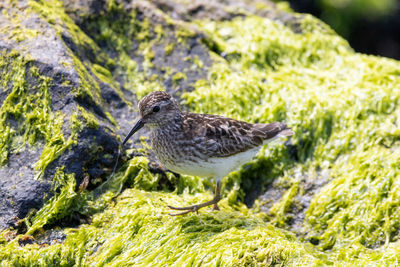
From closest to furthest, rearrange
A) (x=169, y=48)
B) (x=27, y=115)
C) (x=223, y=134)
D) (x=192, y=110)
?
(x=223, y=134), (x=27, y=115), (x=192, y=110), (x=169, y=48)

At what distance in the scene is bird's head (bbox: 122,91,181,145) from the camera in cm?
471

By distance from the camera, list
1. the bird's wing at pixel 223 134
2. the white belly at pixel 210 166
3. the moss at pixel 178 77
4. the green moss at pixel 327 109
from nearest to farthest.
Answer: the white belly at pixel 210 166 → the bird's wing at pixel 223 134 → the green moss at pixel 327 109 → the moss at pixel 178 77

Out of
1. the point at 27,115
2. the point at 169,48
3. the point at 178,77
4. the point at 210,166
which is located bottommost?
the point at 210,166

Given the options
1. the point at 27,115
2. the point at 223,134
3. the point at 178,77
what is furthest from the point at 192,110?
the point at 27,115

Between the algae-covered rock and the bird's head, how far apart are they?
1.80ft

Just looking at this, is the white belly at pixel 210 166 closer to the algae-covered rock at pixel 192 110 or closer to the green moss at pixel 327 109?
the algae-covered rock at pixel 192 110

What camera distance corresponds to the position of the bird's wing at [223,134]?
4.77 meters

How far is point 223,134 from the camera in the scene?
194 inches

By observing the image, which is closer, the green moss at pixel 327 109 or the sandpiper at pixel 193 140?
the sandpiper at pixel 193 140

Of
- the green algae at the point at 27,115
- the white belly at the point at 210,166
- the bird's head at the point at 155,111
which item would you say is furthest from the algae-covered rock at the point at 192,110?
the bird's head at the point at 155,111

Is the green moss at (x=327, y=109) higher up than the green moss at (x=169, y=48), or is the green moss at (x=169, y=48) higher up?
the green moss at (x=169, y=48)

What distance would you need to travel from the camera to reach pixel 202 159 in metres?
4.71

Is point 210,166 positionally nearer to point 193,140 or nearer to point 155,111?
point 193,140

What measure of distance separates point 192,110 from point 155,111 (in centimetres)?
153
